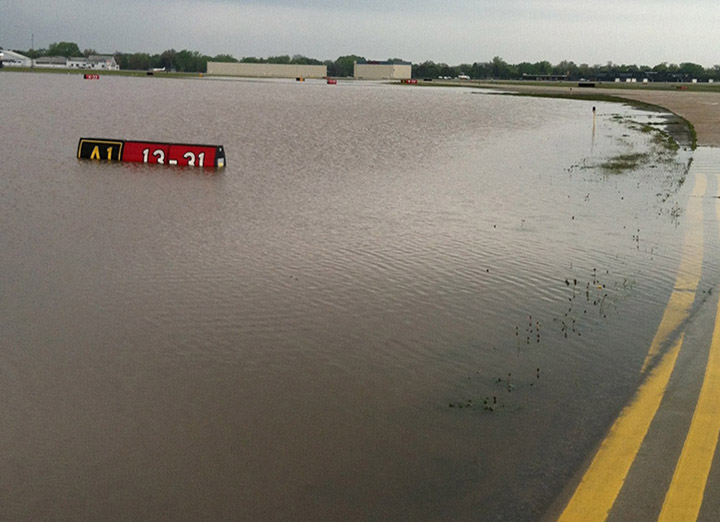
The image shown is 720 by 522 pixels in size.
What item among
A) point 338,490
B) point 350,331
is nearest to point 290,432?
point 338,490

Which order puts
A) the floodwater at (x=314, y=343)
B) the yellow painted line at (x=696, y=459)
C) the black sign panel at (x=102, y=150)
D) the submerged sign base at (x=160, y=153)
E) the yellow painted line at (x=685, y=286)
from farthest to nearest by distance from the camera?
the black sign panel at (x=102, y=150), the submerged sign base at (x=160, y=153), the yellow painted line at (x=685, y=286), the floodwater at (x=314, y=343), the yellow painted line at (x=696, y=459)

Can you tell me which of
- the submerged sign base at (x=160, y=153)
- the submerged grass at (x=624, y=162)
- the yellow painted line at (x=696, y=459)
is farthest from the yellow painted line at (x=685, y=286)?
the submerged sign base at (x=160, y=153)

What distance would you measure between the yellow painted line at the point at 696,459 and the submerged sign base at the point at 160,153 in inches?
1075

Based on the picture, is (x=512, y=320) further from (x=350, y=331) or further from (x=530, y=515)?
(x=530, y=515)

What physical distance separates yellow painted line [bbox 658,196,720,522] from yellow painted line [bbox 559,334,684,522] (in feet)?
1.61

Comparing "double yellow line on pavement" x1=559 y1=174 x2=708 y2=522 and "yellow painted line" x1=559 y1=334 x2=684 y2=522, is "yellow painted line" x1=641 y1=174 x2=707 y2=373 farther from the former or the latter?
"yellow painted line" x1=559 y1=334 x2=684 y2=522

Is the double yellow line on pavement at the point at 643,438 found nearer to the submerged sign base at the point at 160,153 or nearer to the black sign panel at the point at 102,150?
the submerged sign base at the point at 160,153

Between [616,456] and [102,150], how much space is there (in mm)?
32048

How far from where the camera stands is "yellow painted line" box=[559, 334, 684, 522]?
7.63 meters

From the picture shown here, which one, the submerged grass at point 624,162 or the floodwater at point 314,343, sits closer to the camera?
the floodwater at point 314,343

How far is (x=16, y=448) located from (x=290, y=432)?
3.08 meters

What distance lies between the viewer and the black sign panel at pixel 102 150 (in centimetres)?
3603

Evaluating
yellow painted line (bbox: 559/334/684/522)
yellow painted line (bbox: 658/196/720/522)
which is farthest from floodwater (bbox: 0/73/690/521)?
yellow painted line (bbox: 658/196/720/522)

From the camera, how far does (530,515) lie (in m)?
7.57
